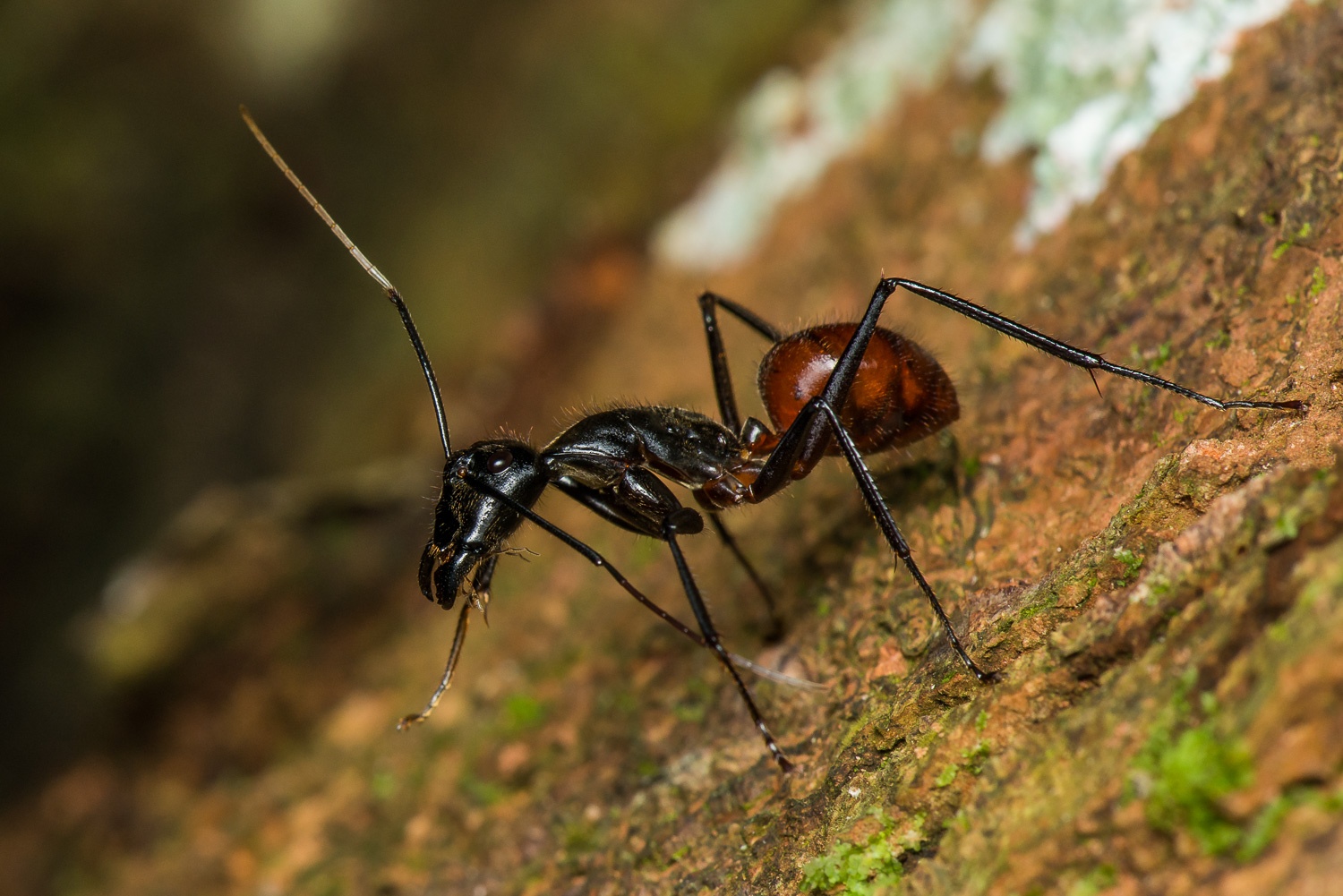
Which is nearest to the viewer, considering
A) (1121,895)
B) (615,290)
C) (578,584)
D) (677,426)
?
(1121,895)

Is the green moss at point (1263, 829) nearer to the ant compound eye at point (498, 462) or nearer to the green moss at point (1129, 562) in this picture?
the green moss at point (1129, 562)

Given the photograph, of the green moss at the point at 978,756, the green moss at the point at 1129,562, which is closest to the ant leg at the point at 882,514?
the green moss at the point at 978,756

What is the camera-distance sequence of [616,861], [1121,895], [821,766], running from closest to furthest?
[1121,895]
[821,766]
[616,861]

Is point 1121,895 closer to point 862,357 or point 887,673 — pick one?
point 887,673

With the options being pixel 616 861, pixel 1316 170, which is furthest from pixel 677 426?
pixel 1316 170

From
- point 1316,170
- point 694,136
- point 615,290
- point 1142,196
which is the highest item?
point 694,136

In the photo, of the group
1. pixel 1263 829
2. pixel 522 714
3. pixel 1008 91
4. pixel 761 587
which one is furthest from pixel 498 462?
pixel 1008 91

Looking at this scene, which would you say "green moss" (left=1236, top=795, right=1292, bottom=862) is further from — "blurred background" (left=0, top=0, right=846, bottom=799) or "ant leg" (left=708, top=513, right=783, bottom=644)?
"blurred background" (left=0, top=0, right=846, bottom=799)
